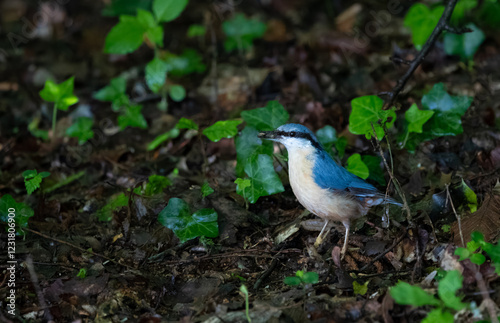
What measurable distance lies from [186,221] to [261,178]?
72cm

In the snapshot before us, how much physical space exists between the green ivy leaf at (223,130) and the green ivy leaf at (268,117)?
6.2 inches

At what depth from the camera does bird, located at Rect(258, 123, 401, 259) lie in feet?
13.2

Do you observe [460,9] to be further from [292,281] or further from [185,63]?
[292,281]

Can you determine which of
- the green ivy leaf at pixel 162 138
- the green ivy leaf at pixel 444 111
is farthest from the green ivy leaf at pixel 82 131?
the green ivy leaf at pixel 444 111

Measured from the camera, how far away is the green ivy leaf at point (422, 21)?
18.9ft

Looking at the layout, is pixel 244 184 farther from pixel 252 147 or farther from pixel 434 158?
pixel 434 158

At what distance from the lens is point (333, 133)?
4809 millimetres

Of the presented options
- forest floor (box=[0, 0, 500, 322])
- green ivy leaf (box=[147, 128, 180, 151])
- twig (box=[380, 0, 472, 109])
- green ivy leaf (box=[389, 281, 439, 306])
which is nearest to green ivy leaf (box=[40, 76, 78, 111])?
forest floor (box=[0, 0, 500, 322])

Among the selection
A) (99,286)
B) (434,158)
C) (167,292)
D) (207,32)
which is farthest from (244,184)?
(207,32)

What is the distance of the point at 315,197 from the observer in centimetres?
401

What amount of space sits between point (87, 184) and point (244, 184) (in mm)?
2011

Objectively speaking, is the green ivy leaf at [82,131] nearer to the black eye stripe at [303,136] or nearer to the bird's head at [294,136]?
the bird's head at [294,136]

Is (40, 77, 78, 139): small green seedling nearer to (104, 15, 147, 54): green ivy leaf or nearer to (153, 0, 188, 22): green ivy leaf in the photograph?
(104, 15, 147, 54): green ivy leaf

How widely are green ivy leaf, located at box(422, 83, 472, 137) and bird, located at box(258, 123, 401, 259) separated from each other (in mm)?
944
